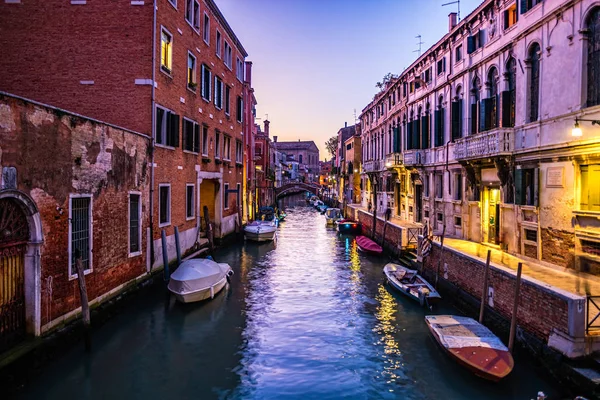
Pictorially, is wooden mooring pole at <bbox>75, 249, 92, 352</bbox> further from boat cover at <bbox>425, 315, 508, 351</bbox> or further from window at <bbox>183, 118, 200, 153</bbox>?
window at <bbox>183, 118, 200, 153</bbox>

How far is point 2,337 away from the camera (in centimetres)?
720

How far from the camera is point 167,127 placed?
14.8m

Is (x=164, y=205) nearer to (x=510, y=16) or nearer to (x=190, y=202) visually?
(x=190, y=202)

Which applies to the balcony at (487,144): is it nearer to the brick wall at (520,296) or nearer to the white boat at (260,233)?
the brick wall at (520,296)

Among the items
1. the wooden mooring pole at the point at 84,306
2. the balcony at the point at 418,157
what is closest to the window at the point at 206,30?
the balcony at the point at 418,157

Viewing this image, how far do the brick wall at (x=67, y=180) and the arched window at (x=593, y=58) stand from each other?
455 inches

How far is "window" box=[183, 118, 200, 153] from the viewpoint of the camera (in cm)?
1675

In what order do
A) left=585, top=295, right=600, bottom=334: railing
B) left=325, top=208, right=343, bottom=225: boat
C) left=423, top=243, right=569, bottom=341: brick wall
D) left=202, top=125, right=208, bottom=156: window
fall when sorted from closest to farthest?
left=585, top=295, right=600, bottom=334: railing
left=423, top=243, right=569, bottom=341: brick wall
left=202, top=125, right=208, bottom=156: window
left=325, top=208, right=343, bottom=225: boat

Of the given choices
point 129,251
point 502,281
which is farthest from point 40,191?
point 502,281

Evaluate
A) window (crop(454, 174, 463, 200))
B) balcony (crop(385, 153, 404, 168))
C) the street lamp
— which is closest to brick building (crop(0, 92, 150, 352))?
the street lamp

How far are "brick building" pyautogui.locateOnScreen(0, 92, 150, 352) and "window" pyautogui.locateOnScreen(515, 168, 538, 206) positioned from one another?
11.4 metres

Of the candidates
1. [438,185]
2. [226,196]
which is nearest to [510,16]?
[438,185]

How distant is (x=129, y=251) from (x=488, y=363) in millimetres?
9393

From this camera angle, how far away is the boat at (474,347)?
296 inches
